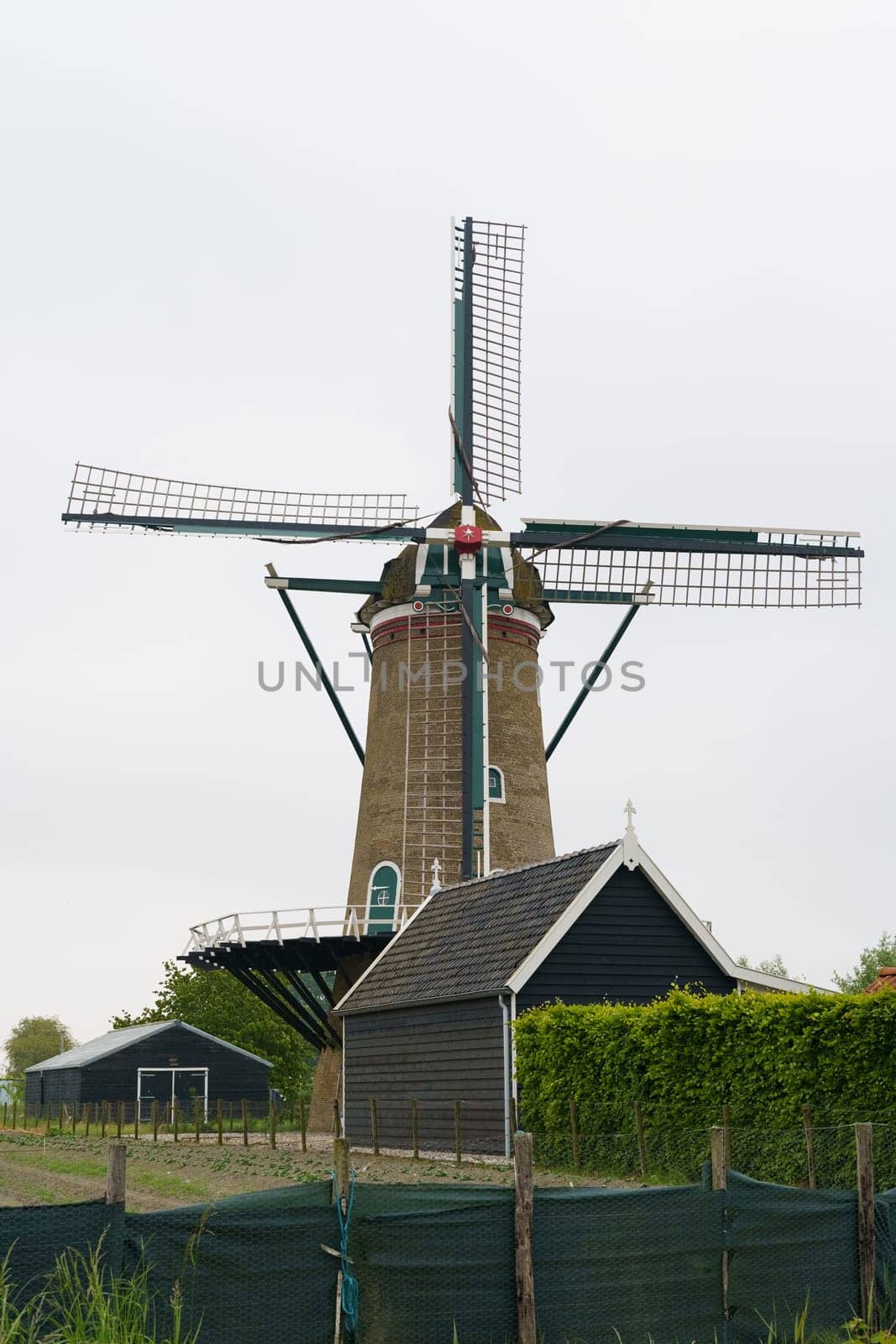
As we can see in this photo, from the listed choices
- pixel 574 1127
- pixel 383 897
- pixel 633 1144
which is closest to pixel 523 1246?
pixel 633 1144

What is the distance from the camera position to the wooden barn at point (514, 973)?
2025 centimetres

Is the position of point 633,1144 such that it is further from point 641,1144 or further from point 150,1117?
point 150,1117

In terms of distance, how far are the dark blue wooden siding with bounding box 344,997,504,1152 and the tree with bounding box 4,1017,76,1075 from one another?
78974 millimetres

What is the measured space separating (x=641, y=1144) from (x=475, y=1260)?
8386mm

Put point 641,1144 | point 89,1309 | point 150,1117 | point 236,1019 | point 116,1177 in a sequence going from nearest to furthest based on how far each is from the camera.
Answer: point 89,1309
point 116,1177
point 641,1144
point 150,1117
point 236,1019

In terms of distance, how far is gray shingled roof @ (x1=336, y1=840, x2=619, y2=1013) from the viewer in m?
20.7

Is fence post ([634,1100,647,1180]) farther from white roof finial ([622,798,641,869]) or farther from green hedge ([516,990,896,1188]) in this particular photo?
white roof finial ([622,798,641,869])

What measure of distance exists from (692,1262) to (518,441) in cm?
2488

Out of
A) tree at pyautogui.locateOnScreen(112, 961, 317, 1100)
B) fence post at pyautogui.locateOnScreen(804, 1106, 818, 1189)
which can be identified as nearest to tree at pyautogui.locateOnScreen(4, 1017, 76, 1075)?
tree at pyautogui.locateOnScreen(112, 961, 317, 1100)

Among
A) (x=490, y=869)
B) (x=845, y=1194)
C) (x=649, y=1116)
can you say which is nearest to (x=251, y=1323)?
(x=845, y=1194)

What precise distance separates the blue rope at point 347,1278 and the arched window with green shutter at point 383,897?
19556 mm

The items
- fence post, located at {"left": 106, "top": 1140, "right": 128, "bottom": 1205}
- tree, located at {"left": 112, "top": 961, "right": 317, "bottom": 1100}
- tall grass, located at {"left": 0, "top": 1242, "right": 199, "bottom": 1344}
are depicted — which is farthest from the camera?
tree, located at {"left": 112, "top": 961, "right": 317, "bottom": 1100}

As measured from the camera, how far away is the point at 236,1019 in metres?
59.2

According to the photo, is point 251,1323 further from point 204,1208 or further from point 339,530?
point 339,530
